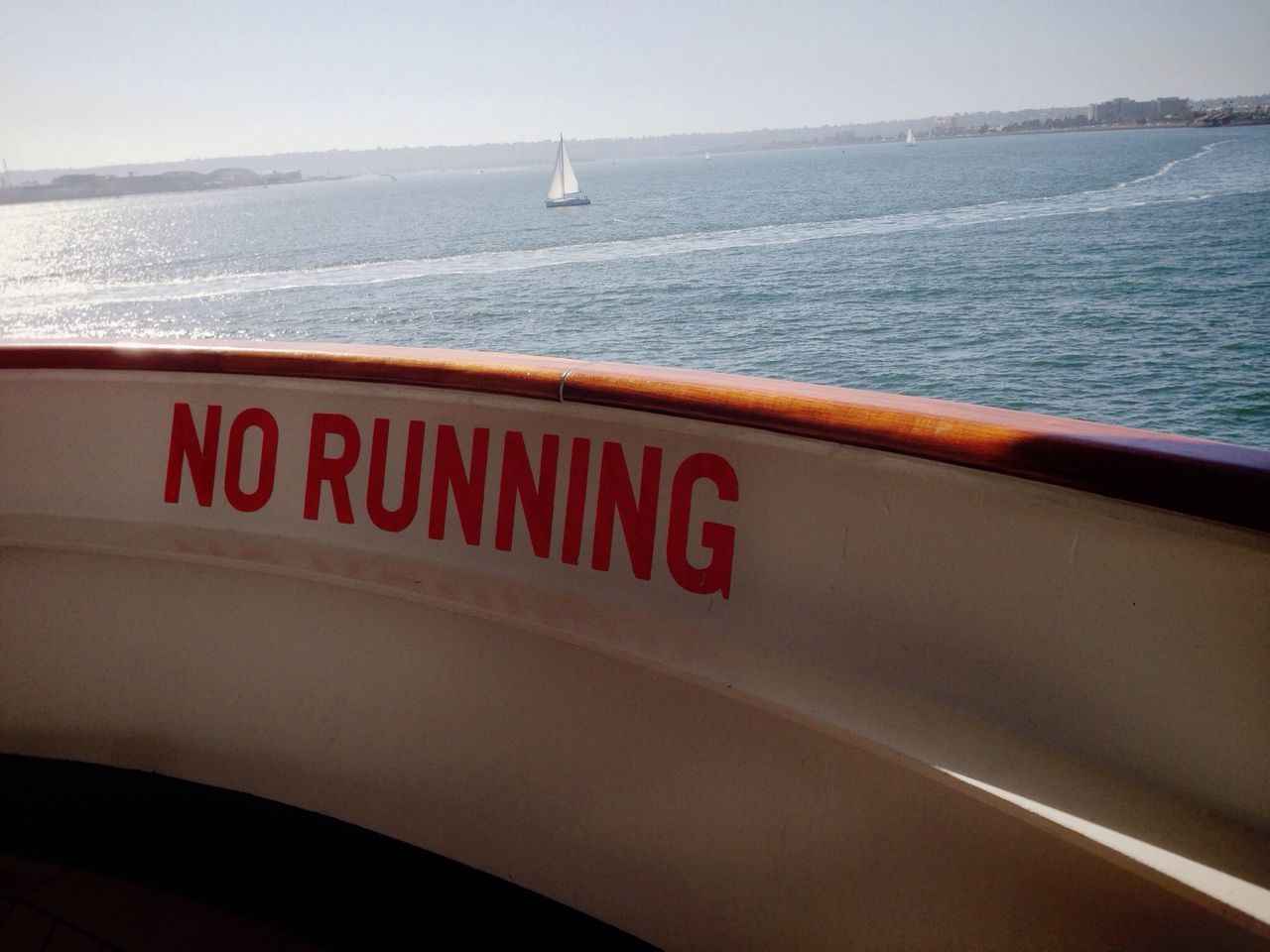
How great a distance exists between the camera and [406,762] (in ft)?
5.11

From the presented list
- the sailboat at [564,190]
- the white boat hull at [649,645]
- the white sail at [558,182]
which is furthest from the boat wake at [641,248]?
the white boat hull at [649,645]

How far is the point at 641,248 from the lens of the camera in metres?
42.2

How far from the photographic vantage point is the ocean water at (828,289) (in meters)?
22.0

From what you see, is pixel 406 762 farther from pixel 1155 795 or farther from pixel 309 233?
pixel 309 233

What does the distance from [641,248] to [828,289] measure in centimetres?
1337

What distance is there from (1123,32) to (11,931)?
223ft

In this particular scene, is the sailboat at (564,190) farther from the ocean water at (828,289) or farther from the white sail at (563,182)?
the ocean water at (828,289)

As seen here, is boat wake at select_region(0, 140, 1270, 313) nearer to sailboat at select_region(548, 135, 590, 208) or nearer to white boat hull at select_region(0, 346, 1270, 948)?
sailboat at select_region(548, 135, 590, 208)

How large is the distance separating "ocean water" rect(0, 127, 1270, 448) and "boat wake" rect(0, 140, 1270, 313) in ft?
0.79

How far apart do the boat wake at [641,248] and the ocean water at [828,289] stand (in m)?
0.24

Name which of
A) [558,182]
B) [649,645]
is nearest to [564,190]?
[558,182]

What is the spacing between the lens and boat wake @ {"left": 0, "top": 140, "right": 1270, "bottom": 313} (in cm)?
3622

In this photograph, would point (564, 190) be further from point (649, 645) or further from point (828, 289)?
point (649, 645)

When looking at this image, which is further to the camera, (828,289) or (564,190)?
(564,190)
